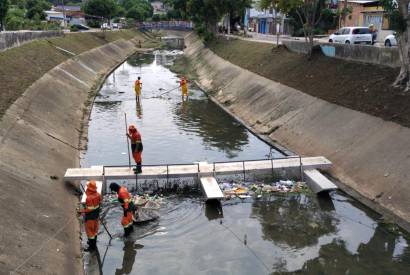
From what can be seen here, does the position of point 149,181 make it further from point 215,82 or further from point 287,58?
point 215,82

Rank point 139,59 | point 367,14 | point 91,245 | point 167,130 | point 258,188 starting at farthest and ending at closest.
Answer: point 139,59 → point 367,14 → point 167,130 → point 258,188 → point 91,245

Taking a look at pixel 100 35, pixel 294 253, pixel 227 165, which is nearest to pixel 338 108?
pixel 227 165

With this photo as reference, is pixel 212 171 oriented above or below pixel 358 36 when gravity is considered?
below

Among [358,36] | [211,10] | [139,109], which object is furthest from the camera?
[211,10]

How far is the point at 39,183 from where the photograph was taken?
1694cm

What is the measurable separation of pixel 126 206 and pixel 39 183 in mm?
4338

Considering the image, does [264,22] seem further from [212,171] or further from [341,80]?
[212,171]

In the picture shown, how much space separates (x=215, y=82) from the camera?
47.4 meters

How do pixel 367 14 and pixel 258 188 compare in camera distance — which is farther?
pixel 367 14

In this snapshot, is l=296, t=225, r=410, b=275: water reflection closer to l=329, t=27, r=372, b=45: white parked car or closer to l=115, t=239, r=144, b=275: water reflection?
l=115, t=239, r=144, b=275: water reflection

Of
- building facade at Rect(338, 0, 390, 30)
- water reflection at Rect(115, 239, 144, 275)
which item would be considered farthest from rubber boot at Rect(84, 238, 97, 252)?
building facade at Rect(338, 0, 390, 30)

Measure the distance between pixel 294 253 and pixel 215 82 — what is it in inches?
1350

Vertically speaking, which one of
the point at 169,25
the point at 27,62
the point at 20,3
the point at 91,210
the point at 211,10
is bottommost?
the point at 91,210

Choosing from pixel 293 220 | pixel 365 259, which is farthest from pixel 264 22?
pixel 365 259
